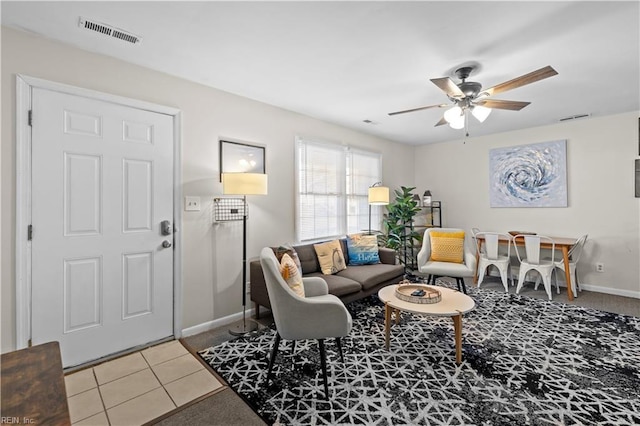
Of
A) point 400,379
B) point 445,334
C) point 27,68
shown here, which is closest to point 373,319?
point 445,334

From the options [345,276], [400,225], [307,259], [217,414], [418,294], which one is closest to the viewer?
[217,414]

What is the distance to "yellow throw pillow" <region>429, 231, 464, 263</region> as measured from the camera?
12.8ft

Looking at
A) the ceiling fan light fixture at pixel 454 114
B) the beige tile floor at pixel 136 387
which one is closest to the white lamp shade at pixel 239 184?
the beige tile floor at pixel 136 387

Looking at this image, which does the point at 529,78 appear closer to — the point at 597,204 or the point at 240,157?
the point at 240,157

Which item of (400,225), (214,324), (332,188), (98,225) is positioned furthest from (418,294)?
(98,225)

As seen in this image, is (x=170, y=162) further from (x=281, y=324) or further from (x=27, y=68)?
(x=281, y=324)

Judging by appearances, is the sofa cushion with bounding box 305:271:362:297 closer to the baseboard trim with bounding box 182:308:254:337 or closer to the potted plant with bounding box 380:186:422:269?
the baseboard trim with bounding box 182:308:254:337

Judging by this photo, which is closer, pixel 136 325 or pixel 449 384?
pixel 449 384

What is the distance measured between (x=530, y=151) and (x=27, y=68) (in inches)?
241

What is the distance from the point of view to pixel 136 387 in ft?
6.75

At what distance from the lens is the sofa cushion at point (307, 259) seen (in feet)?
11.5

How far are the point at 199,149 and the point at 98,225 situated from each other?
3.66 ft

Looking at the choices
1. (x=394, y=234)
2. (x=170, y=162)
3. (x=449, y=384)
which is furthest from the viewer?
(x=394, y=234)

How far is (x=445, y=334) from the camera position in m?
2.78
